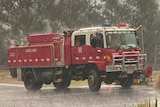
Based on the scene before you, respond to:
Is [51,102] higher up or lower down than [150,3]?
lower down

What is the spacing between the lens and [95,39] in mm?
19250

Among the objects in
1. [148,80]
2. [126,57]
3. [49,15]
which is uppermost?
[49,15]

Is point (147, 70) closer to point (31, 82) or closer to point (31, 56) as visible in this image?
point (31, 56)

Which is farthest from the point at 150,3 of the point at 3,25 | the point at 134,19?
the point at 3,25

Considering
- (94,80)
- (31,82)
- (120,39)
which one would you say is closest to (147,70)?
(120,39)

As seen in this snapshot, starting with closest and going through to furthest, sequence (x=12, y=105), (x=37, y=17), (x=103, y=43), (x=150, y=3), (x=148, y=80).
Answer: (x=12, y=105) → (x=103, y=43) → (x=148, y=80) → (x=150, y=3) → (x=37, y=17)

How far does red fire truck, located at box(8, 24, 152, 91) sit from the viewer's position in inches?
751

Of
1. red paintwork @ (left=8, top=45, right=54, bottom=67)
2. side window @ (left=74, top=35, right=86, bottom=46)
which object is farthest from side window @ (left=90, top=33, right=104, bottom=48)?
red paintwork @ (left=8, top=45, right=54, bottom=67)

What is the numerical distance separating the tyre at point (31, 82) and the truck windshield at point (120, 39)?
17.7ft

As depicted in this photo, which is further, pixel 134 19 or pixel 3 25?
pixel 3 25

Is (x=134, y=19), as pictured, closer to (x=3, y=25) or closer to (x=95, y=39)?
(x=3, y=25)

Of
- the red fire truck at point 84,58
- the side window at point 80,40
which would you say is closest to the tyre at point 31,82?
the red fire truck at point 84,58

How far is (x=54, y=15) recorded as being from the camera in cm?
4459

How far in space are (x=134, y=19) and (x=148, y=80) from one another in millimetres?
19693
